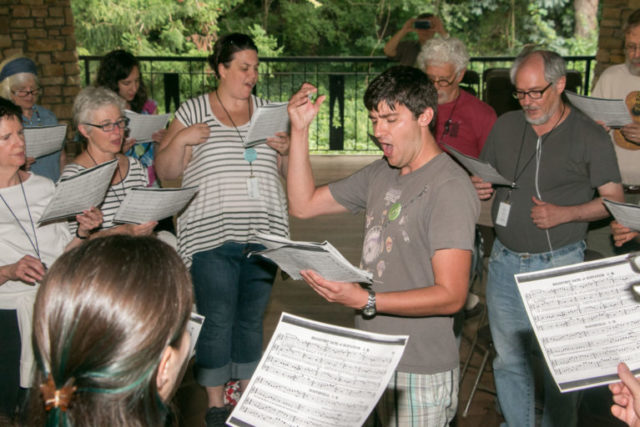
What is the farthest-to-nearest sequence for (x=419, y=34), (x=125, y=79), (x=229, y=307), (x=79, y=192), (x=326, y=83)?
1. (x=326, y=83)
2. (x=419, y=34)
3. (x=125, y=79)
4. (x=229, y=307)
5. (x=79, y=192)

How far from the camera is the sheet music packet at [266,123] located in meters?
2.68

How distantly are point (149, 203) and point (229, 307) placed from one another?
2.06 feet

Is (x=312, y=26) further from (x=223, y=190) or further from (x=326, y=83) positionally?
(x=223, y=190)

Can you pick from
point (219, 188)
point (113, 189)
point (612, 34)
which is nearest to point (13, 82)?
point (113, 189)

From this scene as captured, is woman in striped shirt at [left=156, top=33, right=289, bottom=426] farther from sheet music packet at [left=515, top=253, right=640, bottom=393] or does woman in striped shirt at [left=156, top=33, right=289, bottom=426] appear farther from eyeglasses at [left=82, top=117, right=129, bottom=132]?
sheet music packet at [left=515, top=253, right=640, bottom=393]

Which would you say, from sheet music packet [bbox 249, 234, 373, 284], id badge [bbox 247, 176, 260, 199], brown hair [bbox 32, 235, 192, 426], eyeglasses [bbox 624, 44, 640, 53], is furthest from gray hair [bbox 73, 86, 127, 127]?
eyeglasses [bbox 624, 44, 640, 53]

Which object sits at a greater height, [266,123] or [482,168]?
[266,123]

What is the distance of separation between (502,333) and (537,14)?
15161 mm

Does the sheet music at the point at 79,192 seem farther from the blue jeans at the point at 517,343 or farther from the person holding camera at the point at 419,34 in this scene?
the person holding camera at the point at 419,34

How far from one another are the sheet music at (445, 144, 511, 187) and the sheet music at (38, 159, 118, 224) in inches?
51.1

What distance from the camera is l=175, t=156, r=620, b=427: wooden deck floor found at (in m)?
3.11

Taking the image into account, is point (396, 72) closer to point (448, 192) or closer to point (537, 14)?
point (448, 192)

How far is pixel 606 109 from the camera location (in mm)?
2990

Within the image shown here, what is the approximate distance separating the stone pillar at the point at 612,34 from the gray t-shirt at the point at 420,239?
18.3 feet
